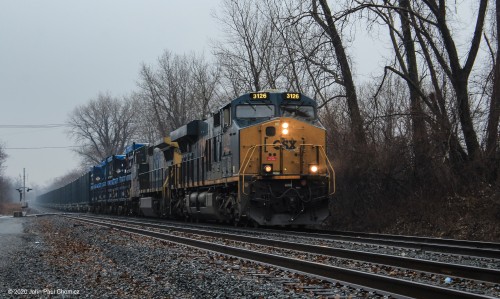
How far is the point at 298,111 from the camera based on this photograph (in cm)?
1688

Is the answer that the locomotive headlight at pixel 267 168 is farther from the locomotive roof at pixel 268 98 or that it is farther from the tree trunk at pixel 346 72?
the tree trunk at pixel 346 72

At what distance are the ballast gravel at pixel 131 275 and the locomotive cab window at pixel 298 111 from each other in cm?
612

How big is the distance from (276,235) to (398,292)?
826cm

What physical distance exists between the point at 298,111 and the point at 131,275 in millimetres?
9700

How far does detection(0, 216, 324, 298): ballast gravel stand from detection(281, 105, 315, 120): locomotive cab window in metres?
6.12

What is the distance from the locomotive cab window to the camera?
55.0 ft

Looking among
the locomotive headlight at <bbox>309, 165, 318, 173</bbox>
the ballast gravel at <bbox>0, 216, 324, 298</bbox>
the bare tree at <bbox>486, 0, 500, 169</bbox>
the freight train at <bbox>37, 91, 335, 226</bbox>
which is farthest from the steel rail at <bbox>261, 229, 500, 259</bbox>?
the bare tree at <bbox>486, 0, 500, 169</bbox>

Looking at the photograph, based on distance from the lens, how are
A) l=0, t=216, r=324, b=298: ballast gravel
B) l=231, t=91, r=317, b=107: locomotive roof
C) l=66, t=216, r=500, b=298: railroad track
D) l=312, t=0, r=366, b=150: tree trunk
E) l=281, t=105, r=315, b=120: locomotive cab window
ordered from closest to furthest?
l=66, t=216, r=500, b=298: railroad track, l=0, t=216, r=324, b=298: ballast gravel, l=231, t=91, r=317, b=107: locomotive roof, l=281, t=105, r=315, b=120: locomotive cab window, l=312, t=0, r=366, b=150: tree trunk

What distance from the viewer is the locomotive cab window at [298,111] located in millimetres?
16766

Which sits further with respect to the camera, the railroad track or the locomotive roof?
the locomotive roof

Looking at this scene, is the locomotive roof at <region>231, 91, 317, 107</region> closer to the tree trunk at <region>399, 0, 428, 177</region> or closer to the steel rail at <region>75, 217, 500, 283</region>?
the tree trunk at <region>399, 0, 428, 177</region>

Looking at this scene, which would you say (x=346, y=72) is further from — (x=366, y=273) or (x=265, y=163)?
(x=366, y=273)

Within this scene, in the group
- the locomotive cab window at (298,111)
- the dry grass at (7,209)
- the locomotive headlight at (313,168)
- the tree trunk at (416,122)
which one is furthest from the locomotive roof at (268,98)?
the dry grass at (7,209)

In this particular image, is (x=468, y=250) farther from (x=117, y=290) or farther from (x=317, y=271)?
(x=117, y=290)
